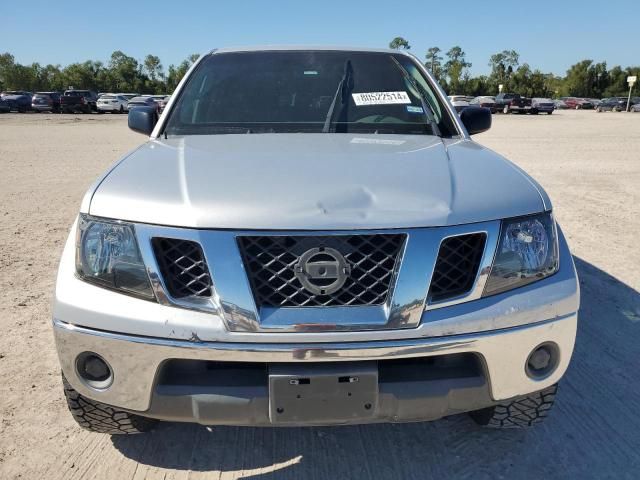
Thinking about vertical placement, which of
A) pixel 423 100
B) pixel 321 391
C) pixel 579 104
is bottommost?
pixel 579 104

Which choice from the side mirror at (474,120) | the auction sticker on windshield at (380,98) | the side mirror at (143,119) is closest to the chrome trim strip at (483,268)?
the auction sticker on windshield at (380,98)

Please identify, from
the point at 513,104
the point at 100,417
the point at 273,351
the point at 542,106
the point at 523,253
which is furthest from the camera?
the point at 513,104

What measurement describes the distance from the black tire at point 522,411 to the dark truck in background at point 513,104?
47.6 meters

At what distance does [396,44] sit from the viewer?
243 ft

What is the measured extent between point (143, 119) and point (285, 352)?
7.24 feet

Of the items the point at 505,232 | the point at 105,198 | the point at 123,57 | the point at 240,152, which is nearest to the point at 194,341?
the point at 105,198

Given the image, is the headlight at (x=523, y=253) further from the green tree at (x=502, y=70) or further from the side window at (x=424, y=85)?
the green tree at (x=502, y=70)

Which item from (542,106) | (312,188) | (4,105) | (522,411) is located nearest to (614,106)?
(542,106)

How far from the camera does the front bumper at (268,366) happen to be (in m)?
1.78

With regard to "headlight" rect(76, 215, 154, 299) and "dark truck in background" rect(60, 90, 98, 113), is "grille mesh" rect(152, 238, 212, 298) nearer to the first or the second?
"headlight" rect(76, 215, 154, 299)

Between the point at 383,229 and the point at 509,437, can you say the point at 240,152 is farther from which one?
the point at 509,437

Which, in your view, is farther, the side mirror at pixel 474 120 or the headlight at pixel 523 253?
the side mirror at pixel 474 120

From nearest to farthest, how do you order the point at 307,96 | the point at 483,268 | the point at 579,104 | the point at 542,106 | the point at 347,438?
the point at 483,268, the point at 347,438, the point at 307,96, the point at 542,106, the point at 579,104

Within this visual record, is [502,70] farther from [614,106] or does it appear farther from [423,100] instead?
[423,100]
